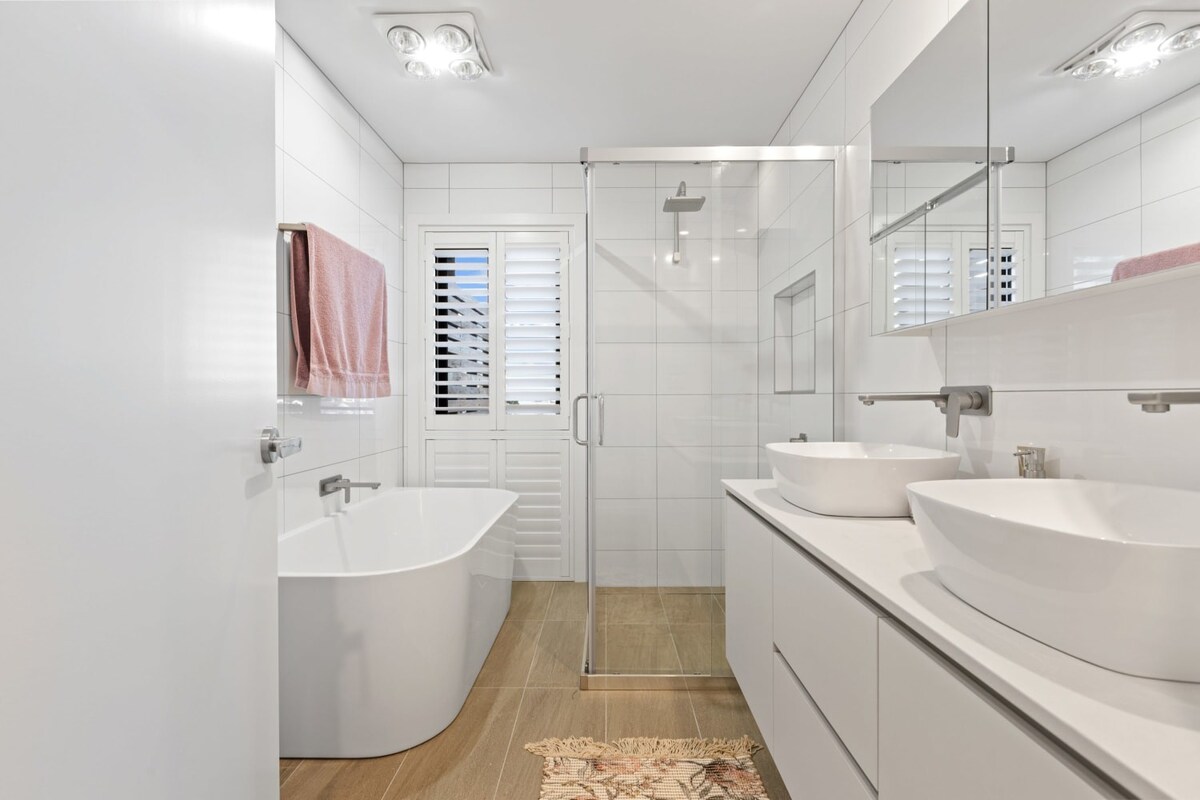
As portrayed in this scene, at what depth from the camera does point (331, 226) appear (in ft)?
7.87

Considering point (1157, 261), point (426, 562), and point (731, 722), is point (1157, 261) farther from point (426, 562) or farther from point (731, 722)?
point (426, 562)

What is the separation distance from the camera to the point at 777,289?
6.75 feet

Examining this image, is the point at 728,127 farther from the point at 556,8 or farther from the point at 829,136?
the point at 556,8

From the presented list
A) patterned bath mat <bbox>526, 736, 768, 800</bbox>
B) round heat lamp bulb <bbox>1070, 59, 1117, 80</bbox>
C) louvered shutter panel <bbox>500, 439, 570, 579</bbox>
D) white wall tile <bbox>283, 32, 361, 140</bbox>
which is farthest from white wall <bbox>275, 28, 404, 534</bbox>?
round heat lamp bulb <bbox>1070, 59, 1117, 80</bbox>

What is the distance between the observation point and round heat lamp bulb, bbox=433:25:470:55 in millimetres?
1972

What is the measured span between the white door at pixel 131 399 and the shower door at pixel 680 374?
130cm

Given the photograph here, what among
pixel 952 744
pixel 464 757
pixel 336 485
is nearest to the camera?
pixel 952 744

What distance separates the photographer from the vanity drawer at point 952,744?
1.60 ft

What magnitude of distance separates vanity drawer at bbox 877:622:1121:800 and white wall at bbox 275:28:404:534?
207 centimetres

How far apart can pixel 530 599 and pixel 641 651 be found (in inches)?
40.6

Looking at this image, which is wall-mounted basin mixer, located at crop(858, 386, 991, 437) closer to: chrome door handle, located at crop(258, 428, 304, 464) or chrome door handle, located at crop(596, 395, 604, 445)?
chrome door handle, located at crop(596, 395, 604, 445)

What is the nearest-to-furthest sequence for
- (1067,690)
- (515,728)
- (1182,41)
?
1. (1067,690)
2. (1182,41)
3. (515,728)

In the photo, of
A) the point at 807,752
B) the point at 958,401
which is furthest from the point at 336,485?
the point at 958,401

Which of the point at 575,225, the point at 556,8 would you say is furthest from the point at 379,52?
the point at 575,225
